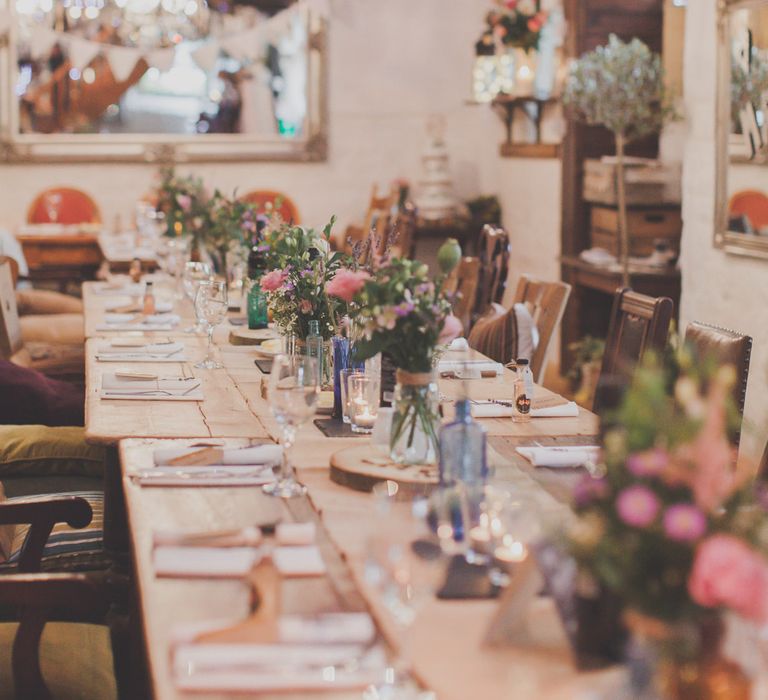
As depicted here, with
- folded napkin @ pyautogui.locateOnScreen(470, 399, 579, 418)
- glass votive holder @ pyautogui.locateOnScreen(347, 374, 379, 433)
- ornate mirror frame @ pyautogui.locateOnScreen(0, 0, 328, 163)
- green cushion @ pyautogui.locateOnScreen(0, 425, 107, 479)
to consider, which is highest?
ornate mirror frame @ pyautogui.locateOnScreen(0, 0, 328, 163)

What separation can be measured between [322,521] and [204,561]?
29cm

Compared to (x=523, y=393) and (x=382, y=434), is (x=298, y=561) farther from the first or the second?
(x=523, y=393)

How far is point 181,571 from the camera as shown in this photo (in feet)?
5.42

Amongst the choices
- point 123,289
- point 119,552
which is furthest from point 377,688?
point 123,289

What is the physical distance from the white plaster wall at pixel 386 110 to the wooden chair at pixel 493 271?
165 inches

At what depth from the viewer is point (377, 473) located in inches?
82.1

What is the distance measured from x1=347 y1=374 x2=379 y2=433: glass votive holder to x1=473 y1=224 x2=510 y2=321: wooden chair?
2.17 meters

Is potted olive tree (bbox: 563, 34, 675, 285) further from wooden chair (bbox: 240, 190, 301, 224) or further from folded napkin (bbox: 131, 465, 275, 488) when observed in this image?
folded napkin (bbox: 131, 465, 275, 488)

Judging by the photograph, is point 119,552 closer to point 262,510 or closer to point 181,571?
point 262,510

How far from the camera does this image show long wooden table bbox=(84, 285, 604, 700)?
1.35 meters

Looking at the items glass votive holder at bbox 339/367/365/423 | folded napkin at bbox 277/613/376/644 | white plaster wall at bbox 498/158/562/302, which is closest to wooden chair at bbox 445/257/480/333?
glass votive holder at bbox 339/367/365/423

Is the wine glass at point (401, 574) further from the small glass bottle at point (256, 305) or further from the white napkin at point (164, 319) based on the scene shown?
the white napkin at point (164, 319)

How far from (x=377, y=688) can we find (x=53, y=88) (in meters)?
7.67

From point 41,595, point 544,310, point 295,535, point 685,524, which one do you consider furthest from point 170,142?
point 685,524
